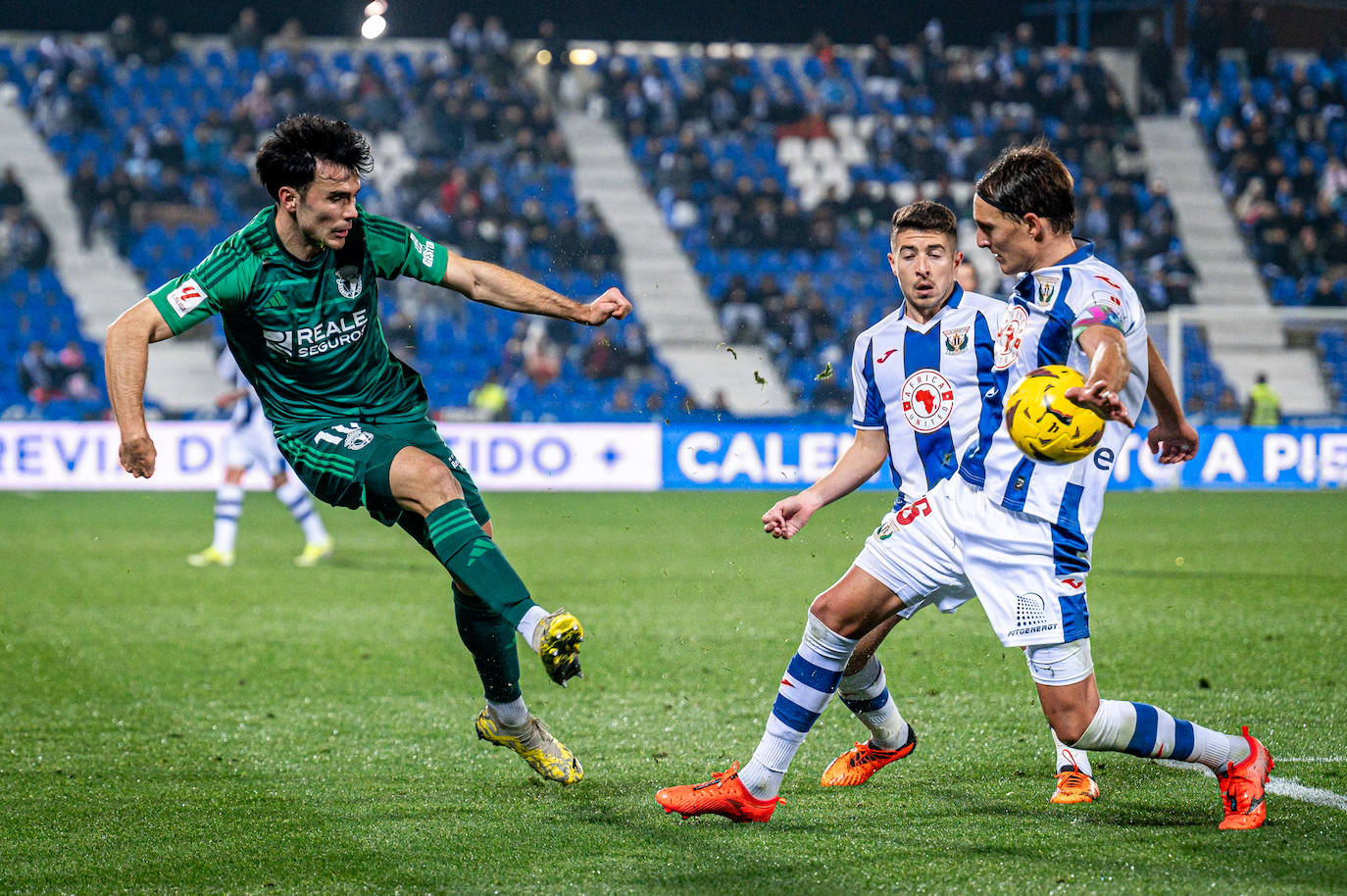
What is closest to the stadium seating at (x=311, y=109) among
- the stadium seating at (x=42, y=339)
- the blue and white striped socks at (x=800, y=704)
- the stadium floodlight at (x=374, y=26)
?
the stadium floodlight at (x=374, y=26)

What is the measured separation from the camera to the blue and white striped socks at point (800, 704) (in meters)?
4.07

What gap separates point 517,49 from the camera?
25.4 meters

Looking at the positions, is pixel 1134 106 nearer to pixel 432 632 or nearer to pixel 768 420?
pixel 768 420

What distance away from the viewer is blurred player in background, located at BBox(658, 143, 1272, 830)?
3.71m

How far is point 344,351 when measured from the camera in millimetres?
4500

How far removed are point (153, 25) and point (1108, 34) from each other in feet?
61.0

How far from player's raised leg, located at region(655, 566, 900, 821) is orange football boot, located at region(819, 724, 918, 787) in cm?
57

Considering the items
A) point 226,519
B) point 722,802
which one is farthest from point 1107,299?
point 226,519

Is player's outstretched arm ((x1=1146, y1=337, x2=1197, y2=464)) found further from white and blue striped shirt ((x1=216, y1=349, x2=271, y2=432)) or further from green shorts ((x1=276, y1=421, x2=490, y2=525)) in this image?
white and blue striped shirt ((x1=216, y1=349, x2=271, y2=432))

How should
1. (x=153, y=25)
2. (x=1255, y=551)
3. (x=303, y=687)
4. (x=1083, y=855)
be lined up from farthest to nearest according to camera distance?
(x=153, y=25) < (x=1255, y=551) < (x=303, y=687) < (x=1083, y=855)

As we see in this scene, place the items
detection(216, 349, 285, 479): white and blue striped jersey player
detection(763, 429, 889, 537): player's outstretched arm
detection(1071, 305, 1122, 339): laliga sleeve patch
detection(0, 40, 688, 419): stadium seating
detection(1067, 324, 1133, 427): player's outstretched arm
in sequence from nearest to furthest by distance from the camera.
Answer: detection(1067, 324, 1133, 427): player's outstretched arm < detection(1071, 305, 1122, 339): laliga sleeve patch < detection(763, 429, 889, 537): player's outstretched arm < detection(216, 349, 285, 479): white and blue striped jersey player < detection(0, 40, 688, 419): stadium seating

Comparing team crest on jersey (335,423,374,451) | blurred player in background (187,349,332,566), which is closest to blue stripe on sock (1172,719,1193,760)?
team crest on jersey (335,423,374,451)

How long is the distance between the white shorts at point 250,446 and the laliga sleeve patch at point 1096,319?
8.83 metres

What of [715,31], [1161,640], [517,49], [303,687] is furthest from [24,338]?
[1161,640]
